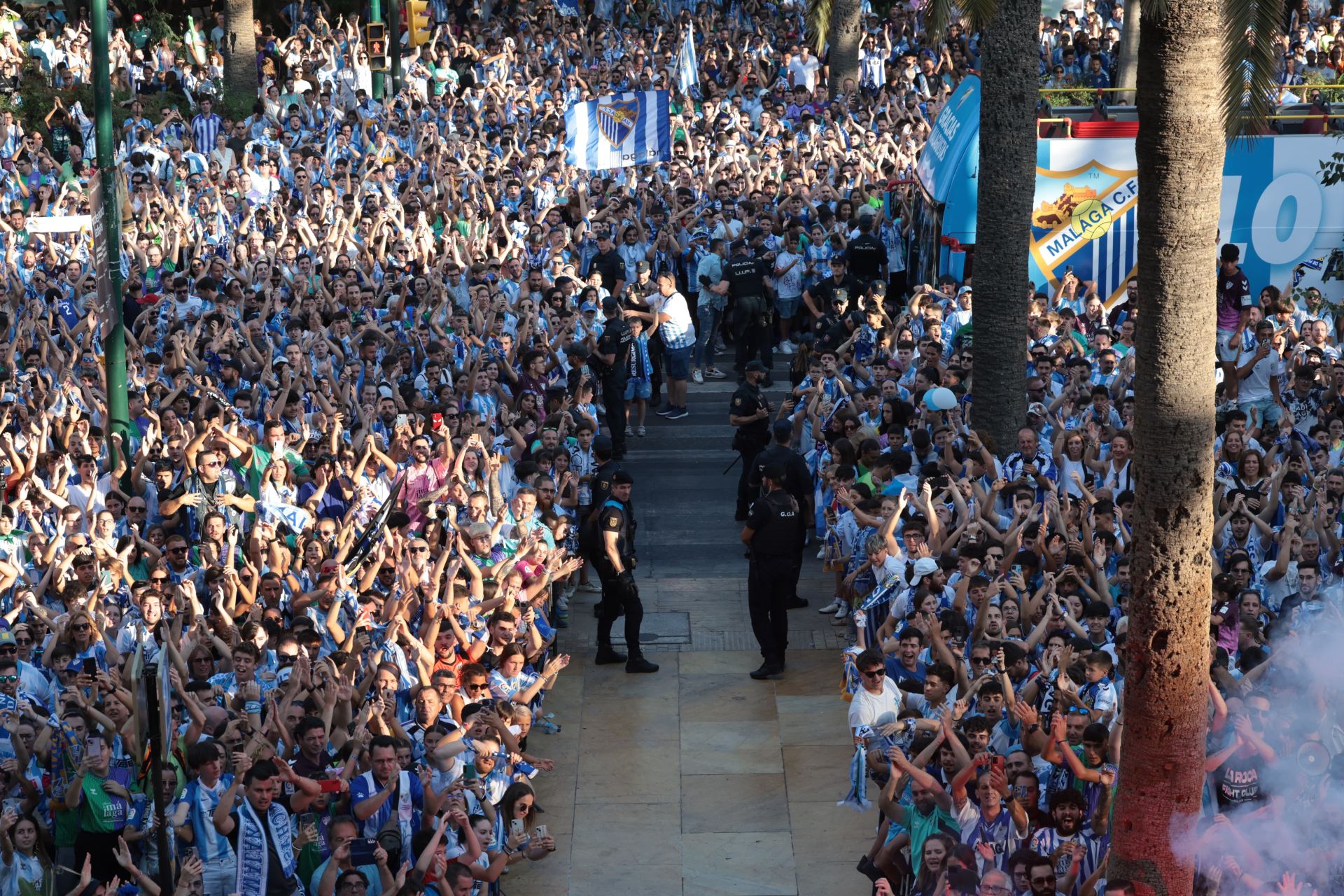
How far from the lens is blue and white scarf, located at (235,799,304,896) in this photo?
8719mm

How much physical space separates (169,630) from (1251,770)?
6.18 metres

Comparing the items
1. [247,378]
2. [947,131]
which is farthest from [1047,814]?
[947,131]

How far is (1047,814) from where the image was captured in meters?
8.95

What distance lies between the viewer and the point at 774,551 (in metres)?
12.7

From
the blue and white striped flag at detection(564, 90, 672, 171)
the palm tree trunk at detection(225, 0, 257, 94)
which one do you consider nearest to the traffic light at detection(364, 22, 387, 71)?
the blue and white striped flag at detection(564, 90, 672, 171)

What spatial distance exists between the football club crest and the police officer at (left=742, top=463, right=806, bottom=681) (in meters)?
9.50

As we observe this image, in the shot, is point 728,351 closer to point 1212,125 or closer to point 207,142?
point 207,142

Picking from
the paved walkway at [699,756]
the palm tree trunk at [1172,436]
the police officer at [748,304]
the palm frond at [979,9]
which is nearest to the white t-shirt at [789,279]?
the police officer at [748,304]

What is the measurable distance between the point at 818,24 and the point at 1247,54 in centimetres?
1851

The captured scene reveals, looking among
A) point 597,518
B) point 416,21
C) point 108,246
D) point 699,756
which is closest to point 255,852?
point 699,756

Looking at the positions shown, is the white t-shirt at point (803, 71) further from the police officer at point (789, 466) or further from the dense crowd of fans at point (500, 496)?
the police officer at point (789, 466)

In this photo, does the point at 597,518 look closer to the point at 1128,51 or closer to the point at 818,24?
the point at 818,24

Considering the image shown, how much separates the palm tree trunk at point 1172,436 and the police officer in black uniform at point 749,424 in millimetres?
7032

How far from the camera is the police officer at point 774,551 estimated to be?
41.7 feet
